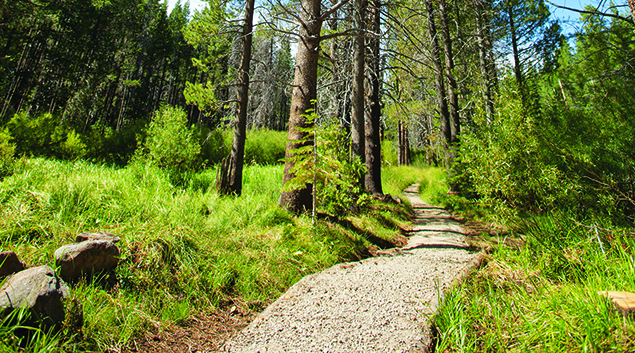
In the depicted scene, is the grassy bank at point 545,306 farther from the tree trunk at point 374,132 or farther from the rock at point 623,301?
the tree trunk at point 374,132

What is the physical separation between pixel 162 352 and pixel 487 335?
2152 millimetres

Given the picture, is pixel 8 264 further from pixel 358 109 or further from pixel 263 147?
pixel 263 147

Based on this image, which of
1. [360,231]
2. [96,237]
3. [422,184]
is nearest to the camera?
[96,237]

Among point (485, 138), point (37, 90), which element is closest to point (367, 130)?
point (485, 138)

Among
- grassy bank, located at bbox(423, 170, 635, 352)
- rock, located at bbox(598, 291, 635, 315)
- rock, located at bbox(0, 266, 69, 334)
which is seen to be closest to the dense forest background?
grassy bank, located at bbox(423, 170, 635, 352)

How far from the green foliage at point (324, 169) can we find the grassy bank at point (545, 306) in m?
2.44

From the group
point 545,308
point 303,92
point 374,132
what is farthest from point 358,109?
point 545,308

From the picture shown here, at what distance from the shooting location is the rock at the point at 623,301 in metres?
1.37

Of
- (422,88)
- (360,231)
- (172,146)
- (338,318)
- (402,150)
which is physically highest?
(402,150)

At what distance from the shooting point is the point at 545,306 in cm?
178

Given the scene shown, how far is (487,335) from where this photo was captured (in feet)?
5.70

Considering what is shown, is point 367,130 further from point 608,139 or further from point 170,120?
point 170,120

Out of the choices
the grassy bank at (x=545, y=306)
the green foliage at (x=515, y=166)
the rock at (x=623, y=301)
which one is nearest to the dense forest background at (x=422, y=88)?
the green foliage at (x=515, y=166)

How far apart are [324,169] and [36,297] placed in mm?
3480
